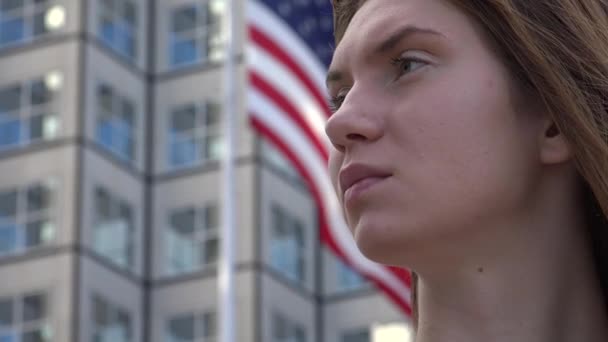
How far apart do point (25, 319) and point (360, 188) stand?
1621 inches

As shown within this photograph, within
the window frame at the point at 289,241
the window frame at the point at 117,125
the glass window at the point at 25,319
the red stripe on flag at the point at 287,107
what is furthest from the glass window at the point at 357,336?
the red stripe on flag at the point at 287,107

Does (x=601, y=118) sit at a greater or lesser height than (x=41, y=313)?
lesser

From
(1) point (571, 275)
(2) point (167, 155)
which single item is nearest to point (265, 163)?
(2) point (167, 155)

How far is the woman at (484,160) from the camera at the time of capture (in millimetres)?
3215

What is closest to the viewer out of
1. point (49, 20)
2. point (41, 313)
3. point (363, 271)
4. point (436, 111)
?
point (436, 111)

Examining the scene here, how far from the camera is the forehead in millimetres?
3350

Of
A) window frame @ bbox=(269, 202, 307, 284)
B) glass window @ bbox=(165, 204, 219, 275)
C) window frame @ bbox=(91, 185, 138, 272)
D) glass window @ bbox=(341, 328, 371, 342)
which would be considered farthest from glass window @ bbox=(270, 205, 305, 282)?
window frame @ bbox=(91, 185, 138, 272)

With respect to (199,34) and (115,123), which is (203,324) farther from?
(199,34)

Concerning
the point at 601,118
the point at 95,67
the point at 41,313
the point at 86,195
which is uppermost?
the point at 95,67

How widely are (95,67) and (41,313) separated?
19.2 feet

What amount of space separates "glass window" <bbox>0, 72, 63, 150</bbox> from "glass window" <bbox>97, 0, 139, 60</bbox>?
1.92 m

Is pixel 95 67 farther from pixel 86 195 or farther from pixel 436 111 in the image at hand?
pixel 436 111

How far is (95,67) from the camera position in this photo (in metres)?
45.8

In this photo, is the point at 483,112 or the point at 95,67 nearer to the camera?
→ the point at 483,112
